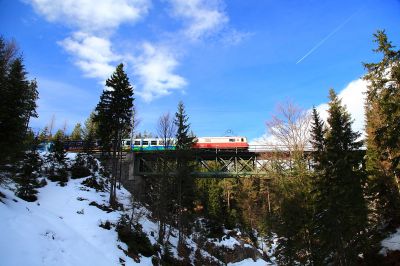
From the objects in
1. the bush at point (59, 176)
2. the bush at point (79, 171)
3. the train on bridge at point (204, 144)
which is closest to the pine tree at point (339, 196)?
the train on bridge at point (204, 144)

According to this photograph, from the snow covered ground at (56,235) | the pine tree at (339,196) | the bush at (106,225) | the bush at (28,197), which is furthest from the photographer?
the bush at (28,197)

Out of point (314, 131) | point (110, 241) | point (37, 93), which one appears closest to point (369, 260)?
point (314, 131)

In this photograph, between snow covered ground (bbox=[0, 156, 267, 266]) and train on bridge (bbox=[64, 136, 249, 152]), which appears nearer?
snow covered ground (bbox=[0, 156, 267, 266])

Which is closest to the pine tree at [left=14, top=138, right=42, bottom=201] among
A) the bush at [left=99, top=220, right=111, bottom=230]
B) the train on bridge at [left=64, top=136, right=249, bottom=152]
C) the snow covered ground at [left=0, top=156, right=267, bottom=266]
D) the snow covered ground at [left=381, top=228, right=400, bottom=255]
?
the snow covered ground at [left=0, top=156, right=267, bottom=266]

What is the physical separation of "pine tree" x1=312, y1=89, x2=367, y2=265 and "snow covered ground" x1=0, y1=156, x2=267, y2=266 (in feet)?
45.1

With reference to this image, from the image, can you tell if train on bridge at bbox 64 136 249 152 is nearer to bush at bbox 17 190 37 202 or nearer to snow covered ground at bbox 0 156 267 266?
snow covered ground at bbox 0 156 267 266

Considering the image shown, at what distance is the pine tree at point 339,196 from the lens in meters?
20.6

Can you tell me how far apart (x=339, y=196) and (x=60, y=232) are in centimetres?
1800

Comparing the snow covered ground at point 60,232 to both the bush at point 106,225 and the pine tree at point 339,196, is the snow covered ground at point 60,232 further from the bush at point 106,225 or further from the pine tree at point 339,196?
the pine tree at point 339,196

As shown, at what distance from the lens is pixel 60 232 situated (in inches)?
685

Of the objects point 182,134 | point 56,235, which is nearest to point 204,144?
point 182,134

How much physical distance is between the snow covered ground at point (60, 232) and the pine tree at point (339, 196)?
1375cm

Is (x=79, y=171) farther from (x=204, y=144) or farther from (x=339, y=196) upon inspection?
(x=339, y=196)

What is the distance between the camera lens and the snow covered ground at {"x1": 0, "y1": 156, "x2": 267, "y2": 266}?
13133 millimetres
